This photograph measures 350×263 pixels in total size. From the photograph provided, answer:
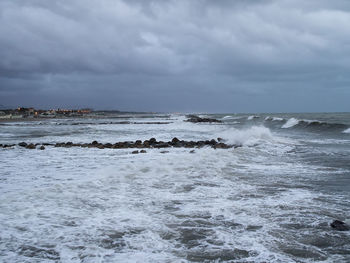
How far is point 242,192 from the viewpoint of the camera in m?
6.28

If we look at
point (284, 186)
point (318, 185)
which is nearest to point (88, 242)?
point (284, 186)

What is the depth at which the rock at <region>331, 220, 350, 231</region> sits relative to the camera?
4.22 m

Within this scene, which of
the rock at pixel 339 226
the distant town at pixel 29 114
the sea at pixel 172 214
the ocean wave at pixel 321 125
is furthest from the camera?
the distant town at pixel 29 114

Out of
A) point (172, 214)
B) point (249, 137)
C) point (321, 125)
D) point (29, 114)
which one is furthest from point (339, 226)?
point (29, 114)

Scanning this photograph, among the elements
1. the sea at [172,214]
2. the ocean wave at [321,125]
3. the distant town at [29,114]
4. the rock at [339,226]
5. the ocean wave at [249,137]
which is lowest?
the sea at [172,214]

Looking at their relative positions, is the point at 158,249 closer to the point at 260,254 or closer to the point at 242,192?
the point at 260,254

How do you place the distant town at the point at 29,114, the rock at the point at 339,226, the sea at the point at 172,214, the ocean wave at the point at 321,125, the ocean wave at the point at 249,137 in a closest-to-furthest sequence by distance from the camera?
1. the sea at the point at 172,214
2. the rock at the point at 339,226
3. the ocean wave at the point at 249,137
4. the ocean wave at the point at 321,125
5. the distant town at the point at 29,114

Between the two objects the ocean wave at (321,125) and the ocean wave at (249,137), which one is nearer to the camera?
the ocean wave at (249,137)

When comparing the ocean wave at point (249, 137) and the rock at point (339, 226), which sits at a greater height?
the ocean wave at point (249, 137)

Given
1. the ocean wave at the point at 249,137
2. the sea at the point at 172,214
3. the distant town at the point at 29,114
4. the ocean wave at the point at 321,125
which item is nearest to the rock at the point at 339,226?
the sea at the point at 172,214

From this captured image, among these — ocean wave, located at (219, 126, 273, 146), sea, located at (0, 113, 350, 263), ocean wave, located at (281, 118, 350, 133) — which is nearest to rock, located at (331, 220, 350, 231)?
sea, located at (0, 113, 350, 263)

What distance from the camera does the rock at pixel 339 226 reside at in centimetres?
422

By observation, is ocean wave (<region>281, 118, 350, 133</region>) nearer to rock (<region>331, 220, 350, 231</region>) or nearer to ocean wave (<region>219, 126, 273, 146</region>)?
ocean wave (<region>219, 126, 273, 146</region>)

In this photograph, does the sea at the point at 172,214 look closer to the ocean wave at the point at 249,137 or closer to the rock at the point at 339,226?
the rock at the point at 339,226
